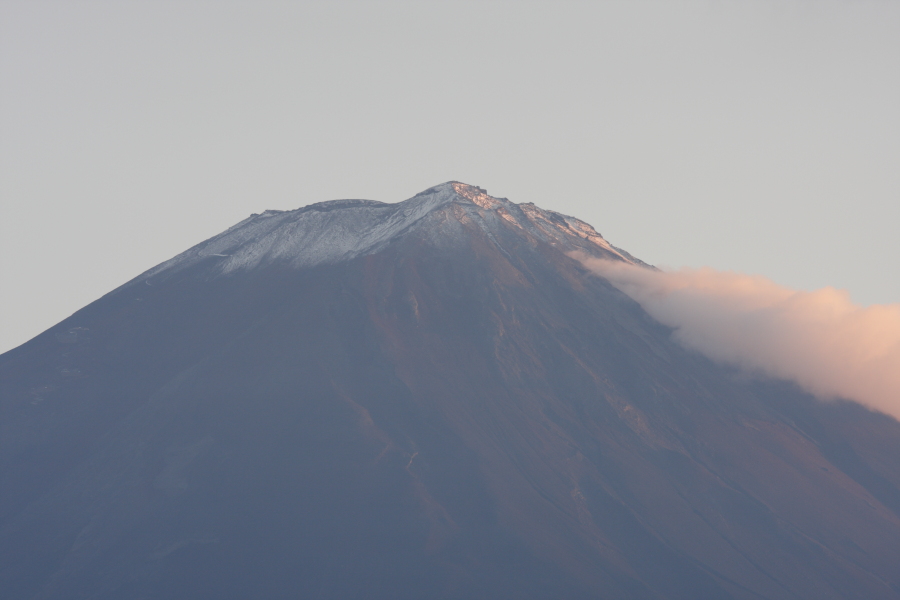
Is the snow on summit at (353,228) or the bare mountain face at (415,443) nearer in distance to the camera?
the bare mountain face at (415,443)

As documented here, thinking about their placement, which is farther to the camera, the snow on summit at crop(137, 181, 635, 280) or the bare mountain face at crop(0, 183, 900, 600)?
the snow on summit at crop(137, 181, 635, 280)

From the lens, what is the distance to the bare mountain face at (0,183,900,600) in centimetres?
9156

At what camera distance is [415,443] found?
3986 inches

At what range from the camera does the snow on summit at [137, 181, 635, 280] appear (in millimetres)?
127250

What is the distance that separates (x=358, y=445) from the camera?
100 meters

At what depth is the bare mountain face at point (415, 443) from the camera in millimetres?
91562

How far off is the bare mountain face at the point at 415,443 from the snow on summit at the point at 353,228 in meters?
0.42

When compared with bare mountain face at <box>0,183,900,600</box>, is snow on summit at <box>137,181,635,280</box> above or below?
above

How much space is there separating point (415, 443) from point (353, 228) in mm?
37032

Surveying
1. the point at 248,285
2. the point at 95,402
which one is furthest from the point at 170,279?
the point at 95,402

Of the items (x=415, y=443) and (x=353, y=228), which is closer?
(x=415, y=443)

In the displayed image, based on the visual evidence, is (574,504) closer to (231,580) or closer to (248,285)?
(231,580)

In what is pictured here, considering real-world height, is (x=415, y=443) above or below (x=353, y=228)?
below

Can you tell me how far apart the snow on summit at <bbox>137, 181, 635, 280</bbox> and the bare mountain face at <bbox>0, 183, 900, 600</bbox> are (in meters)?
0.42
